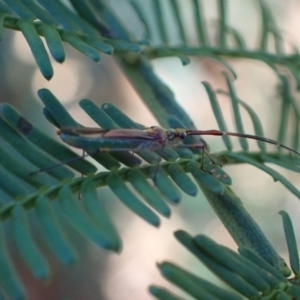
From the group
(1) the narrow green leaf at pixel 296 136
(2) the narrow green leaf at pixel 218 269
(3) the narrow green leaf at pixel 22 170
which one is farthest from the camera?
(1) the narrow green leaf at pixel 296 136

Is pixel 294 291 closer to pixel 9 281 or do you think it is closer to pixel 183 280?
pixel 183 280

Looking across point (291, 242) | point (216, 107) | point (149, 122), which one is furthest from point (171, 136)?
point (149, 122)

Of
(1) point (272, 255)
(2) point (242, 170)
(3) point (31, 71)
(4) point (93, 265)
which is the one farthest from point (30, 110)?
(1) point (272, 255)

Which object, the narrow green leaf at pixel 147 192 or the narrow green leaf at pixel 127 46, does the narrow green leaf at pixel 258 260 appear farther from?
the narrow green leaf at pixel 127 46

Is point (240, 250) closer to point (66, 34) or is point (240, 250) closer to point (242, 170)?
point (66, 34)

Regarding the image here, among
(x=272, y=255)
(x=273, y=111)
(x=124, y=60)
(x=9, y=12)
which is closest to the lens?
(x=272, y=255)

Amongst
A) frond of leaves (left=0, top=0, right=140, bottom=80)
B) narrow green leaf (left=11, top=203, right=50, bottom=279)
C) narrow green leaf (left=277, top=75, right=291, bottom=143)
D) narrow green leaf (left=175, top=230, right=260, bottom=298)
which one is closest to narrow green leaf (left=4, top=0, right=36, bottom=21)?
frond of leaves (left=0, top=0, right=140, bottom=80)

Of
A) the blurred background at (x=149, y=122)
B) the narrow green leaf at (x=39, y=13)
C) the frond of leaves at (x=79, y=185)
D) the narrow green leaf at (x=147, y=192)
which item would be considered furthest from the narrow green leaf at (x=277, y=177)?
the blurred background at (x=149, y=122)
